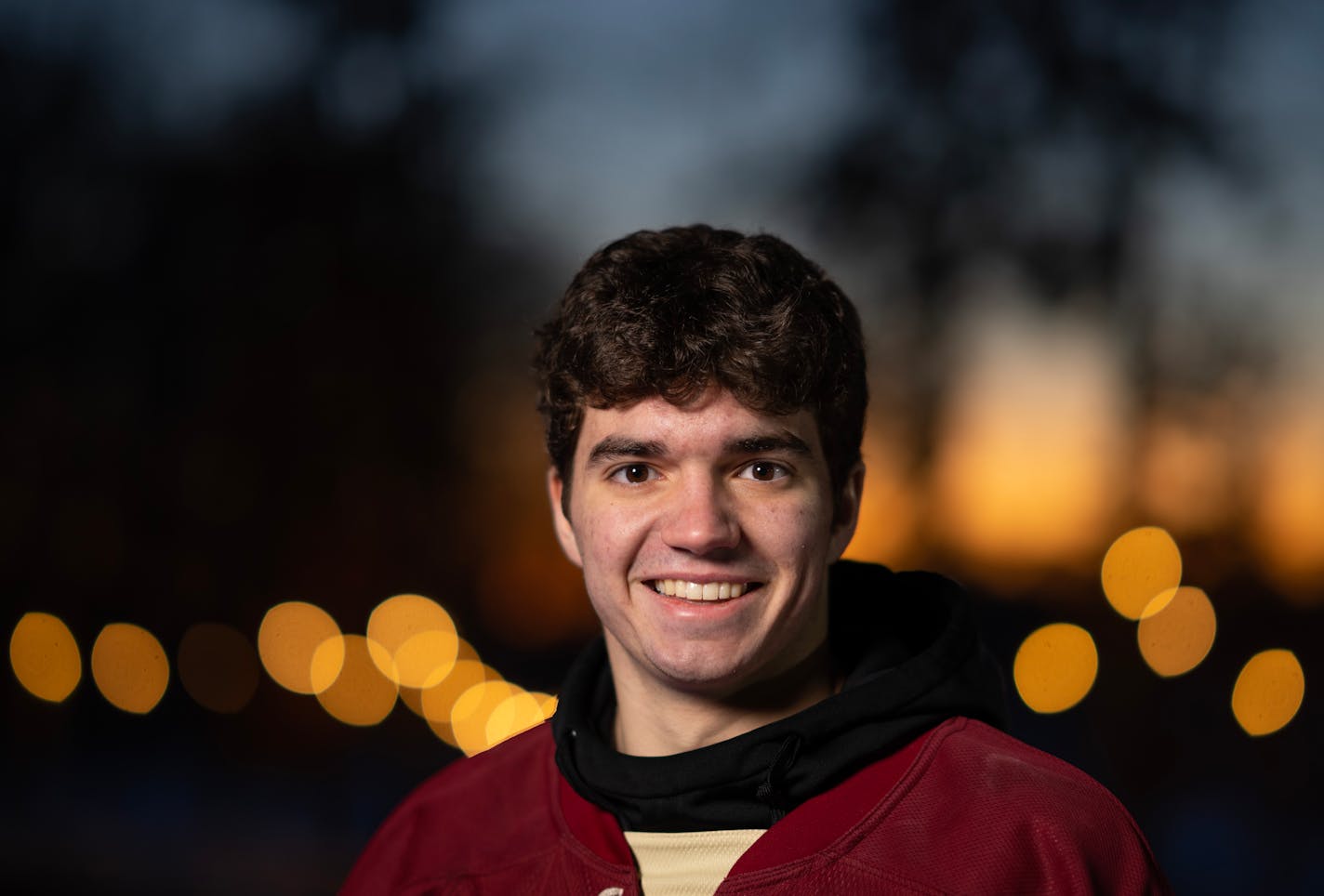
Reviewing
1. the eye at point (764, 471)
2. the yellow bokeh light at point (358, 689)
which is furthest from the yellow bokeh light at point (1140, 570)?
the eye at point (764, 471)

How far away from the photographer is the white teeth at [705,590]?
176cm

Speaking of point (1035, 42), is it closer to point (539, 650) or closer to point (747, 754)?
point (539, 650)

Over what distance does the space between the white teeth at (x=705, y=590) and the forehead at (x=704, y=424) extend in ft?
0.58

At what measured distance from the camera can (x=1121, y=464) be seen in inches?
167

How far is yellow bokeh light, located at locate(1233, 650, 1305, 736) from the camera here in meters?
4.16

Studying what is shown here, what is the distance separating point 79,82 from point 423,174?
112 cm

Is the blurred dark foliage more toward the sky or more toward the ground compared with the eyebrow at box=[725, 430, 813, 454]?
more toward the sky

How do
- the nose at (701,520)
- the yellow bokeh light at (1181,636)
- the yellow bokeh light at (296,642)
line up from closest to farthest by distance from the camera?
the nose at (701,520) → the yellow bokeh light at (1181,636) → the yellow bokeh light at (296,642)

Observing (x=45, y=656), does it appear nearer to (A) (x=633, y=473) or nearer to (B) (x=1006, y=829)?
(A) (x=633, y=473)

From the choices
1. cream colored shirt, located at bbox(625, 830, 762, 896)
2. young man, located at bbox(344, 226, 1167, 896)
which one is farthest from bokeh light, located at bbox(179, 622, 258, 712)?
cream colored shirt, located at bbox(625, 830, 762, 896)

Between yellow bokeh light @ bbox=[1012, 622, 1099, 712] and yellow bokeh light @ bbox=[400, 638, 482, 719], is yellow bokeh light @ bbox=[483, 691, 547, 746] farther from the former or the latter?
yellow bokeh light @ bbox=[1012, 622, 1099, 712]

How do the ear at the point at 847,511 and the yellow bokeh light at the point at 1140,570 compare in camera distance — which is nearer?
the ear at the point at 847,511

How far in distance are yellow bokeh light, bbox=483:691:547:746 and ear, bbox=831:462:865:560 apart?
9.66 feet

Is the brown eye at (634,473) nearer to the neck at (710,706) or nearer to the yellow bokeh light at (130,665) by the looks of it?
the neck at (710,706)
